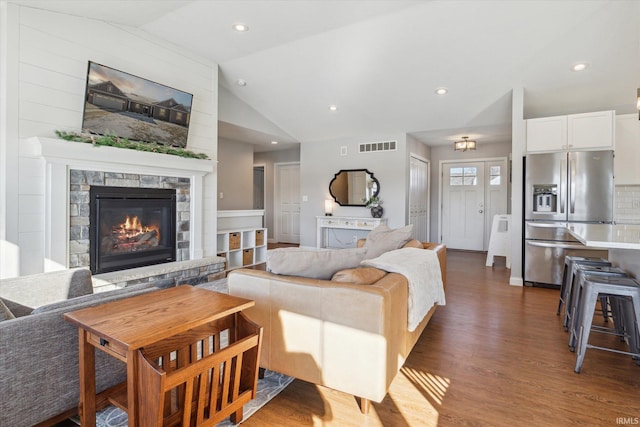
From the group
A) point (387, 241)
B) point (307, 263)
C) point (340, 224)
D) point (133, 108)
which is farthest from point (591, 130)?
point (133, 108)

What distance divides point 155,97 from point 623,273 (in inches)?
187

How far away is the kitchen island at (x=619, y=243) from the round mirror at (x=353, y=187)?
4295mm

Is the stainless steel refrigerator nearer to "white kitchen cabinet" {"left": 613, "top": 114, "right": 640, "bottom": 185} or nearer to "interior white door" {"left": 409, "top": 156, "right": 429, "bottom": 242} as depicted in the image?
"white kitchen cabinet" {"left": 613, "top": 114, "right": 640, "bottom": 185}

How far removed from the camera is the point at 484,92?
4.84 m

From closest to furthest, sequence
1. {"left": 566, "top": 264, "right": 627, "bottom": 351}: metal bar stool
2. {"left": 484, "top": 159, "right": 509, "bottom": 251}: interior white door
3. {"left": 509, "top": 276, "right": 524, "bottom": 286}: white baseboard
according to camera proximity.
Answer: {"left": 566, "top": 264, "right": 627, "bottom": 351}: metal bar stool < {"left": 509, "top": 276, "right": 524, "bottom": 286}: white baseboard < {"left": 484, "top": 159, "right": 509, "bottom": 251}: interior white door

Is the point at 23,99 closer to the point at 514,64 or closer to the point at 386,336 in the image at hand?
the point at 386,336

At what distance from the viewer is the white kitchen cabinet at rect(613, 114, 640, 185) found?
14.6 feet

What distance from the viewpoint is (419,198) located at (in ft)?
24.0

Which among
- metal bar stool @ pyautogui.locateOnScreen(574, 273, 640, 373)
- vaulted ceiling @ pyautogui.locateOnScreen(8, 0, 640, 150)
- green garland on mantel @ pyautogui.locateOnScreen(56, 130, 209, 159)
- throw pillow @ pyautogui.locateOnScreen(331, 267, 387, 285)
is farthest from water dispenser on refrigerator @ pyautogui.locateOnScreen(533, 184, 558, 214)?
green garland on mantel @ pyautogui.locateOnScreen(56, 130, 209, 159)

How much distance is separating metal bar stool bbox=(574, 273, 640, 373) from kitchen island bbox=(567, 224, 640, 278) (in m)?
0.23

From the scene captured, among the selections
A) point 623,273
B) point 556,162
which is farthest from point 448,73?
point 623,273

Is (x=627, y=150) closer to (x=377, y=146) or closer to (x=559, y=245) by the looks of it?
(x=559, y=245)

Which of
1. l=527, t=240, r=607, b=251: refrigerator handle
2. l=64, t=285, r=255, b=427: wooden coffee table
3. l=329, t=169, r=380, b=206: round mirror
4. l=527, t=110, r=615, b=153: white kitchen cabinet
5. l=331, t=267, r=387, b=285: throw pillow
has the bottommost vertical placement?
l=64, t=285, r=255, b=427: wooden coffee table

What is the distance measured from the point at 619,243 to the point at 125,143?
4.24 m
